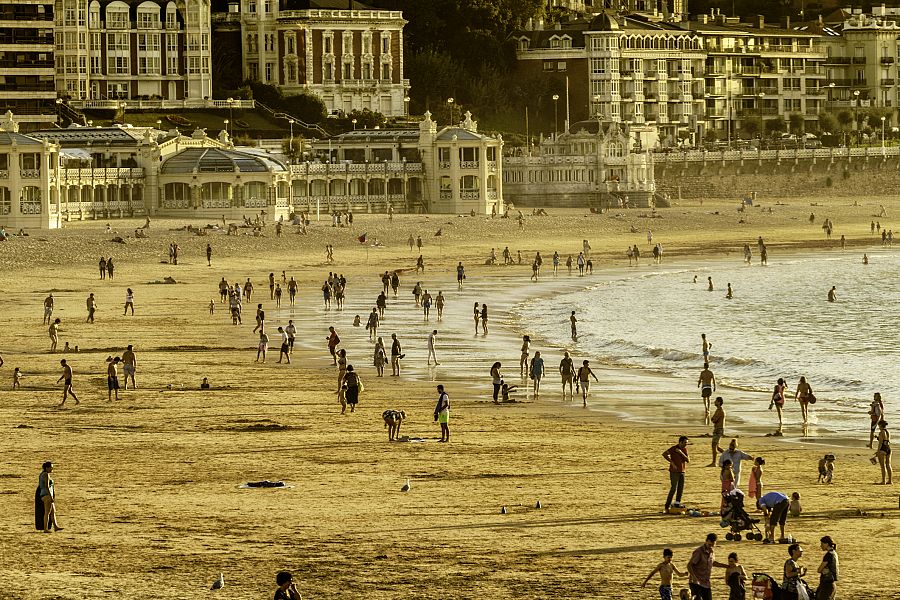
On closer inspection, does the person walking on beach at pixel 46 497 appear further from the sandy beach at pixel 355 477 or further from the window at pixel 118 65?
the window at pixel 118 65

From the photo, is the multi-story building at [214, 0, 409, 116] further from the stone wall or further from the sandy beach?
the sandy beach

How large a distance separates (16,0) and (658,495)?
91.1m

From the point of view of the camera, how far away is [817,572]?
72.0 ft

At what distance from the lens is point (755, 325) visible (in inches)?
2200

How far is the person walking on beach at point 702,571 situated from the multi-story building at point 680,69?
105677 mm

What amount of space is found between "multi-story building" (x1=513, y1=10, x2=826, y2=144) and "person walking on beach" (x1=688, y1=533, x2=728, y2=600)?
4161 inches

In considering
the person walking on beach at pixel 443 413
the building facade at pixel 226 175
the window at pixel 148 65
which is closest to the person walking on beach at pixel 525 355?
the person walking on beach at pixel 443 413

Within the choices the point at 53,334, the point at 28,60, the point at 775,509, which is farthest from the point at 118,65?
the point at 775,509

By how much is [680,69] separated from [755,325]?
90.2 m

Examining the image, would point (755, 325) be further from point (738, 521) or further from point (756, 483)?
point (738, 521)

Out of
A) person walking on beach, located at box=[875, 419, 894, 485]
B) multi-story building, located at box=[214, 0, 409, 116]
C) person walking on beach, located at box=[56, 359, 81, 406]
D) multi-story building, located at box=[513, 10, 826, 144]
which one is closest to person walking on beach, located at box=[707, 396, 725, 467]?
person walking on beach, located at box=[875, 419, 894, 485]

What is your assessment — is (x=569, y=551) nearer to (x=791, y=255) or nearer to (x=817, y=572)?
(x=817, y=572)

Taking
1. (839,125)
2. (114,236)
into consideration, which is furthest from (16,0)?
(839,125)

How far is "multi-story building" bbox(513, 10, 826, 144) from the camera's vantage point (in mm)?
136125
